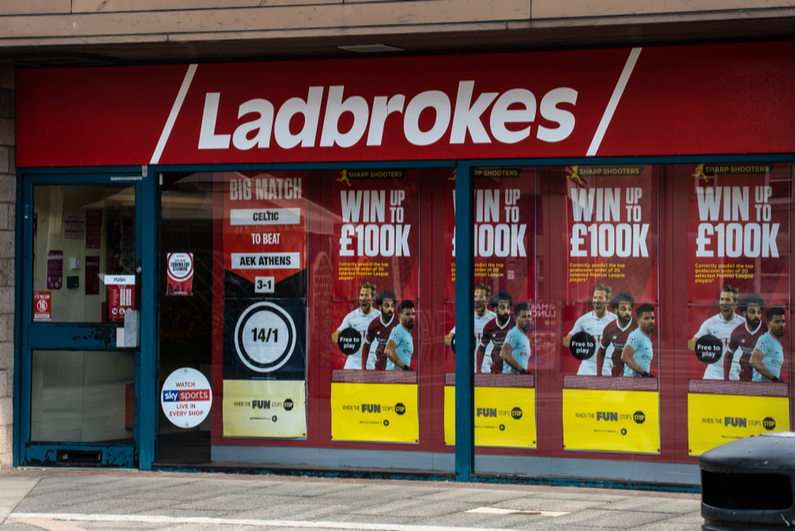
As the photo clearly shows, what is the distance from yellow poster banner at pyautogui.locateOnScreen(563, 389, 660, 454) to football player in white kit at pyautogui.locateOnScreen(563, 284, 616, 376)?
0.65ft

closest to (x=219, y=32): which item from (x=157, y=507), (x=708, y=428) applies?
(x=157, y=507)

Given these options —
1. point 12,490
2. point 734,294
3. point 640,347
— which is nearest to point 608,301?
point 640,347

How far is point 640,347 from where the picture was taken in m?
7.22

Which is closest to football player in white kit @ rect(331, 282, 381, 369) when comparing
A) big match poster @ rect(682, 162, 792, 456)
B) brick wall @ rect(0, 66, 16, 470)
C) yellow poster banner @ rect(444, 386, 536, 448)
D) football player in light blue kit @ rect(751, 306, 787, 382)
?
yellow poster banner @ rect(444, 386, 536, 448)

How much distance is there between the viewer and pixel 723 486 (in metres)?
3.13

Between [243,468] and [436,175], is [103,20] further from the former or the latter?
[243,468]

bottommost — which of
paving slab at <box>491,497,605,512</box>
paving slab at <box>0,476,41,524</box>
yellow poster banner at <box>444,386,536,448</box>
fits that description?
paving slab at <box>0,476,41,524</box>

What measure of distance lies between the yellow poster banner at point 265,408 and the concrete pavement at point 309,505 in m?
0.45

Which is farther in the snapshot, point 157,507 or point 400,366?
point 400,366

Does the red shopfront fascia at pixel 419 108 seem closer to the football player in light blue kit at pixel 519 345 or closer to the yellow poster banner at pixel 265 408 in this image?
the football player in light blue kit at pixel 519 345

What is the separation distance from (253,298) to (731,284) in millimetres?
4099

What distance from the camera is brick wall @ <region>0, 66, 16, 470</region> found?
7.69 m

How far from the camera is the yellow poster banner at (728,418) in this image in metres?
6.89

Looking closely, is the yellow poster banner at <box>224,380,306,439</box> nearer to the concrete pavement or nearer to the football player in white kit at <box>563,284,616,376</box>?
the concrete pavement
